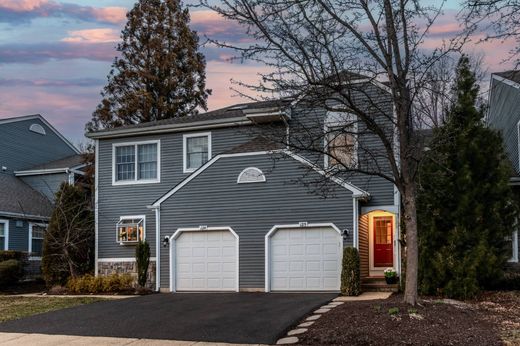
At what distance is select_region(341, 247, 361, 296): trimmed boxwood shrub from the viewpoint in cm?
1512

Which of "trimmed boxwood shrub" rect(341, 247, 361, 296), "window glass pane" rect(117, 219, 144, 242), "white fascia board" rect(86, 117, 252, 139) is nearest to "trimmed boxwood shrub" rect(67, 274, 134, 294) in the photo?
"window glass pane" rect(117, 219, 144, 242)

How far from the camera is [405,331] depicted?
8898mm

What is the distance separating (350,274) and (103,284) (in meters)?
8.11

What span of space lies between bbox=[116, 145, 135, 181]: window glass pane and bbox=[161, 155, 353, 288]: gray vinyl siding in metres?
3.05

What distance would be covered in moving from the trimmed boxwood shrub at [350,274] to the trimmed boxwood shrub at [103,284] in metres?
7.01

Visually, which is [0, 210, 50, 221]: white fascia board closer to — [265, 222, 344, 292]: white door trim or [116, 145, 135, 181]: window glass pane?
[116, 145, 135, 181]: window glass pane

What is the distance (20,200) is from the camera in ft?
81.8

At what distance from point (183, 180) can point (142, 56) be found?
46.4 feet

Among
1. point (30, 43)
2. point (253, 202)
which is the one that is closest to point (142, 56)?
point (30, 43)

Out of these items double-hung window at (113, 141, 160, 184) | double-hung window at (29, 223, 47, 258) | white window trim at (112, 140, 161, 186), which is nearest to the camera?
white window trim at (112, 140, 161, 186)

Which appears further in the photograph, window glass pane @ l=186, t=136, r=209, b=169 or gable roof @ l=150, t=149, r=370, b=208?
window glass pane @ l=186, t=136, r=209, b=169

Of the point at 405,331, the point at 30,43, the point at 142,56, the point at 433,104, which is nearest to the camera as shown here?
the point at 405,331

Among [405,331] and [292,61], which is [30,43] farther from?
[405,331]

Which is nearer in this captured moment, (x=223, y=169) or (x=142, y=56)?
(x=223, y=169)
